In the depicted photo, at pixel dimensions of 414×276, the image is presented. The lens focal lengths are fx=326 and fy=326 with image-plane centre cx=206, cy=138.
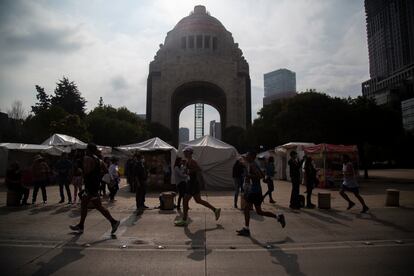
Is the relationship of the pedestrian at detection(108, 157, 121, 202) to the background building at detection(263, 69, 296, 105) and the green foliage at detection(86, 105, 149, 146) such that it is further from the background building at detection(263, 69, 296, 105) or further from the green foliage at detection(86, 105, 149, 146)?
the background building at detection(263, 69, 296, 105)

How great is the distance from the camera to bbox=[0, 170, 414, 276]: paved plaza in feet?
15.9

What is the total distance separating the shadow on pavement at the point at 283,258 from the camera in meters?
4.78

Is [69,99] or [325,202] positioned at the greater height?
[69,99]

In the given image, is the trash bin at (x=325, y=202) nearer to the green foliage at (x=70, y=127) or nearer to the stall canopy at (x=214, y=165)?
the stall canopy at (x=214, y=165)

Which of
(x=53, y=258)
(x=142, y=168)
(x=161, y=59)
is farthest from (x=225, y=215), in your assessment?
(x=161, y=59)

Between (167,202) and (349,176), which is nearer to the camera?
(349,176)

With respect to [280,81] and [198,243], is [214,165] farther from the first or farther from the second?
[280,81]

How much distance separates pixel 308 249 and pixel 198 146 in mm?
13877

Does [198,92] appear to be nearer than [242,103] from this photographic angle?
No

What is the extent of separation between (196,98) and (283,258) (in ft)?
224

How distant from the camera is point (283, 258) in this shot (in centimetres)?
538

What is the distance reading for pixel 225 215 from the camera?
31.9 feet

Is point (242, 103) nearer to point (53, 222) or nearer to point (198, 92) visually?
point (198, 92)

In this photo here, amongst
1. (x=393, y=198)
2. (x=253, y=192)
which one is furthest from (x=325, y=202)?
(x=253, y=192)
